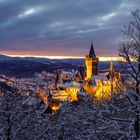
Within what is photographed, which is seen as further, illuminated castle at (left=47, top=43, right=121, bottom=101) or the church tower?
the church tower

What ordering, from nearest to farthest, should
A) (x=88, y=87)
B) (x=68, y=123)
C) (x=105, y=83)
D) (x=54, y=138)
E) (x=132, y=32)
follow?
(x=132, y=32), (x=54, y=138), (x=68, y=123), (x=105, y=83), (x=88, y=87)

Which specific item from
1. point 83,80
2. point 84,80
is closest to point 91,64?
point 83,80

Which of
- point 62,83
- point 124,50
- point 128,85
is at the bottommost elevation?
point 62,83

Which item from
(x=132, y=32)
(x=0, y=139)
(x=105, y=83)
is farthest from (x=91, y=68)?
(x=132, y=32)

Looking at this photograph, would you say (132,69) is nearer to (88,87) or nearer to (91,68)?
(88,87)

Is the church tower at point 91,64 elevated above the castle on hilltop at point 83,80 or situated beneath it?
elevated above

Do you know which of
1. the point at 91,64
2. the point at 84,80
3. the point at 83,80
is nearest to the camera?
the point at 84,80

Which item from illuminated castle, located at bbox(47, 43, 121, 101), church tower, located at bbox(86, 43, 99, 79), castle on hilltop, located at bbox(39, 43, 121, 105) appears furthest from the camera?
church tower, located at bbox(86, 43, 99, 79)

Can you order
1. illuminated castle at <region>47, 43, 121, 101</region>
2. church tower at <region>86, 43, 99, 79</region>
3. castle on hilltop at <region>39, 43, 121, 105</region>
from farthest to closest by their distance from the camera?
church tower at <region>86, 43, 99, 79</region> < castle on hilltop at <region>39, 43, 121, 105</region> < illuminated castle at <region>47, 43, 121, 101</region>

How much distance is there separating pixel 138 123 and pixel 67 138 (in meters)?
15.1

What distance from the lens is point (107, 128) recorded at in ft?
38.6

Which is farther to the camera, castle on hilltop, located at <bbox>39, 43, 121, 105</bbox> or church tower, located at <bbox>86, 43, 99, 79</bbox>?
church tower, located at <bbox>86, 43, 99, 79</bbox>

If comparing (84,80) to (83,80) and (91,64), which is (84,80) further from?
(91,64)

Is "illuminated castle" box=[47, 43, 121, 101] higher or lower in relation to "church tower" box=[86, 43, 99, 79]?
lower
